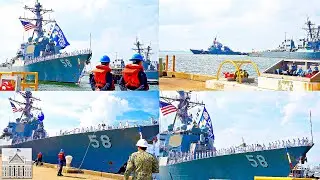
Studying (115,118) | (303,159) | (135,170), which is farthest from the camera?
(115,118)

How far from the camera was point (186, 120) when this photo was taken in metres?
10.3

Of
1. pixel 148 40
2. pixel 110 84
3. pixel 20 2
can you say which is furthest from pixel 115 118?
pixel 20 2

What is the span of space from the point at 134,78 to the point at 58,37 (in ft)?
3.93

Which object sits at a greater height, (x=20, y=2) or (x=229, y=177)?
(x=20, y=2)

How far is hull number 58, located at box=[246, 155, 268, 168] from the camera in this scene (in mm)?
9922

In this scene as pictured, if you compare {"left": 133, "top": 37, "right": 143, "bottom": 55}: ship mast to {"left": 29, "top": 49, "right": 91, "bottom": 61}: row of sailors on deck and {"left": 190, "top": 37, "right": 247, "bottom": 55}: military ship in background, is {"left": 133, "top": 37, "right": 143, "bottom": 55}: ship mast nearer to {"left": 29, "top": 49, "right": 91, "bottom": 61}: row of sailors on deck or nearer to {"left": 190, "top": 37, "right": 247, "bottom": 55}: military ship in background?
{"left": 29, "top": 49, "right": 91, "bottom": 61}: row of sailors on deck

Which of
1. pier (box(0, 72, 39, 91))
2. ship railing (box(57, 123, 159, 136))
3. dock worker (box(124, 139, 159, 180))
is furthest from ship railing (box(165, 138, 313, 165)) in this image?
pier (box(0, 72, 39, 91))

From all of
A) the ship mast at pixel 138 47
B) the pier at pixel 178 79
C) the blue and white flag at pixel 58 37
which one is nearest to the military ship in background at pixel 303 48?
the pier at pixel 178 79

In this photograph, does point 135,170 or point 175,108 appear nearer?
point 135,170

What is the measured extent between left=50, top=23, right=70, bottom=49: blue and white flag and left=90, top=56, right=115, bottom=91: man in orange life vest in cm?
55

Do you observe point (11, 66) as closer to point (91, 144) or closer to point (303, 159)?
point (91, 144)

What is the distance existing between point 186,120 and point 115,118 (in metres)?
0.99

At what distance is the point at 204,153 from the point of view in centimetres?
1022

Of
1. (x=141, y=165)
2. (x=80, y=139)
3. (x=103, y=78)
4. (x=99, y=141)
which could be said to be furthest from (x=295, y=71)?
(x=80, y=139)
